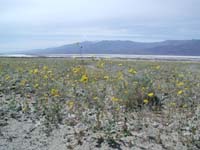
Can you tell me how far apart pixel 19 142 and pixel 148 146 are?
1.89 metres

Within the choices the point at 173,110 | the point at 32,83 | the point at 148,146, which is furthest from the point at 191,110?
the point at 32,83

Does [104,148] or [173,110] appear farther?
[173,110]

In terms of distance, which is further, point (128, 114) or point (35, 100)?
point (35, 100)

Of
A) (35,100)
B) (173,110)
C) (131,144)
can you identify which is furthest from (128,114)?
(35,100)

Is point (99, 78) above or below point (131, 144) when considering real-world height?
above

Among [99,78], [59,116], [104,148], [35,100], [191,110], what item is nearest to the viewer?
[104,148]

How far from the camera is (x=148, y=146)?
5438 mm

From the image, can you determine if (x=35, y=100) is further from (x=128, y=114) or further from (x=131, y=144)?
(x=131, y=144)

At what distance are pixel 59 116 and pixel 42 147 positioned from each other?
4.34ft

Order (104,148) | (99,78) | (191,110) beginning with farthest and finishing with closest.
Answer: (99,78), (191,110), (104,148)

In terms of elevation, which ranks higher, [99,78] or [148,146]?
[99,78]

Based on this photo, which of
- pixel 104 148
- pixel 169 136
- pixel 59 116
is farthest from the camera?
pixel 59 116

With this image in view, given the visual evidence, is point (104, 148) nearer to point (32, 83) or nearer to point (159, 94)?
point (159, 94)

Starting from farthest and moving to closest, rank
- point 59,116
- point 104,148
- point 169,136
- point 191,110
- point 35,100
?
point 35,100, point 191,110, point 59,116, point 169,136, point 104,148
